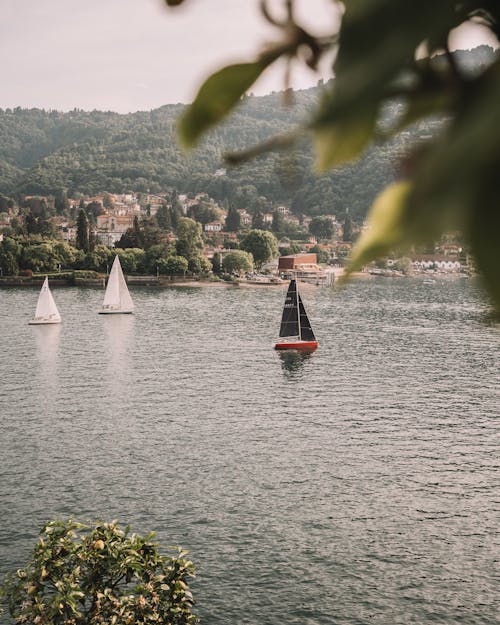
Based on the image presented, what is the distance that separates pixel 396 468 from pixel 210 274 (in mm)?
71265

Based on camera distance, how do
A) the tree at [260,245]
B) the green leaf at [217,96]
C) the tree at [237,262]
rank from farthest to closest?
the tree at [260,245] → the tree at [237,262] → the green leaf at [217,96]

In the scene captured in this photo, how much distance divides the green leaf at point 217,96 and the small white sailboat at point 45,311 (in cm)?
5532

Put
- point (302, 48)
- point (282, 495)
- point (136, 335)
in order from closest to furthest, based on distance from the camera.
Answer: point (302, 48) → point (282, 495) → point (136, 335)

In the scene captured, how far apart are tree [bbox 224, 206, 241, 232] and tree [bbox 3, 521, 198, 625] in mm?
109227

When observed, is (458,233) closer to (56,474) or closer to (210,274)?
(56,474)

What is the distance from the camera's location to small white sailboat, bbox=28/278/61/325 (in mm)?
53531

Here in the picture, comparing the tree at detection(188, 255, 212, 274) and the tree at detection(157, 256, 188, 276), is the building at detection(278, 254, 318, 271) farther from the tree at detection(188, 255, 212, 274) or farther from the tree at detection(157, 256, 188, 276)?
the tree at detection(157, 256, 188, 276)

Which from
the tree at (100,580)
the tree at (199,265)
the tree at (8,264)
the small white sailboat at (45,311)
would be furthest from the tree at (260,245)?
the tree at (100,580)

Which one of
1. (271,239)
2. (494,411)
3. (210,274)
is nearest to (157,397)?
(494,411)

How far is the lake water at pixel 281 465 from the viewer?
16.9m

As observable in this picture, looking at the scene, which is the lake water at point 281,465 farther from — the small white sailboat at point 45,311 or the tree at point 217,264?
the tree at point 217,264

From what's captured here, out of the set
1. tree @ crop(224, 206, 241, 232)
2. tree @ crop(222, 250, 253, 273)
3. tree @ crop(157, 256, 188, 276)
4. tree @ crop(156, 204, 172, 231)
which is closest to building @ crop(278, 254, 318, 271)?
tree @ crop(222, 250, 253, 273)

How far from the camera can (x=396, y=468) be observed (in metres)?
23.7

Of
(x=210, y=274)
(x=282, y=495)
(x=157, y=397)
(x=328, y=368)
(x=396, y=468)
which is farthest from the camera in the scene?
(x=210, y=274)
